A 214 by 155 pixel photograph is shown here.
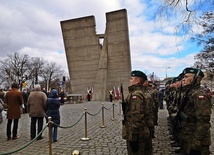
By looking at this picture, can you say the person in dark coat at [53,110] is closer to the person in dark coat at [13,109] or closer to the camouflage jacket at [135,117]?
the person in dark coat at [13,109]

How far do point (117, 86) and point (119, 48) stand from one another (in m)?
4.92

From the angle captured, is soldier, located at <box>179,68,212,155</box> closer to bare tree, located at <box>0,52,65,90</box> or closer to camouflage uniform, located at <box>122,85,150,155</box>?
camouflage uniform, located at <box>122,85,150,155</box>

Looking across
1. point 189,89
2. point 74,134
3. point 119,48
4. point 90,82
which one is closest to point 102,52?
point 119,48

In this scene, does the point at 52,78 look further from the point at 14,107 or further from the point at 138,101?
the point at 138,101

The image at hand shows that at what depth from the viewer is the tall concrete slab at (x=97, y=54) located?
31.4 meters

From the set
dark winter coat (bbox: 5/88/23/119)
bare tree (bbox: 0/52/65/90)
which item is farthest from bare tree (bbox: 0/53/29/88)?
dark winter coat (bbox: 5/88/23/119)

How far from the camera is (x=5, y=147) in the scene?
6.88 meters

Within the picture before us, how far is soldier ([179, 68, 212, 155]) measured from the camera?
3482 mm

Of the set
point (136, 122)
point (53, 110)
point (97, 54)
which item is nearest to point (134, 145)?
point (136, 122)

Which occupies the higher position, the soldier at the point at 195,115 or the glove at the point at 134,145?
the soldier at the point at 195,115

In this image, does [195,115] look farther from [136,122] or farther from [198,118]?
[136,122]

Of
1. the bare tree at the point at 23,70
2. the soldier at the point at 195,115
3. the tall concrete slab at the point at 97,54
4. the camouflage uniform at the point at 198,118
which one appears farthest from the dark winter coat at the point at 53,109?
the bare tree at the point at 23,70

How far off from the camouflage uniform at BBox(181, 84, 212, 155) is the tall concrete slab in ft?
88.1

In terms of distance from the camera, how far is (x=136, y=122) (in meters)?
3.87
